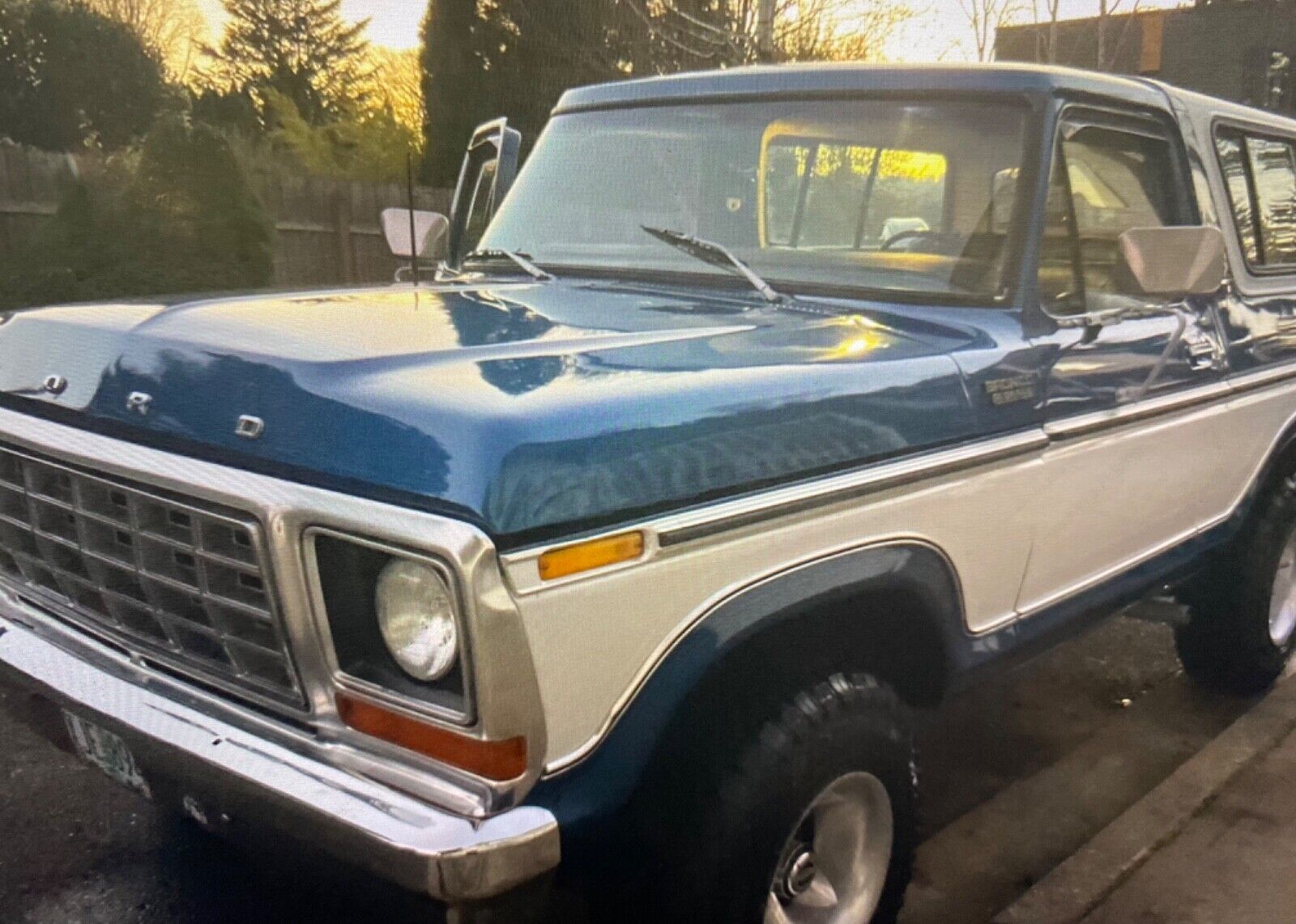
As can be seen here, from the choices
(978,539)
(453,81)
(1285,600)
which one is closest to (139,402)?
(978,539)

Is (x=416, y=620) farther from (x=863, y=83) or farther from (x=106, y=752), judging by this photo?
(x=863, y=83)

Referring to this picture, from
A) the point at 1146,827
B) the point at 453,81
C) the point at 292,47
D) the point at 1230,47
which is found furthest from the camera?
the point at 292,47

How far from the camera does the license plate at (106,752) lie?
2.21 metres

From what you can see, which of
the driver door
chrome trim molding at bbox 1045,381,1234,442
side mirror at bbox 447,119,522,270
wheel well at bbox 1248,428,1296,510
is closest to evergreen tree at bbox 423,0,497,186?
side mirror at bbox 447,119,522,270

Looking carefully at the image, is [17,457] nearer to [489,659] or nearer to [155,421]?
[155,421]

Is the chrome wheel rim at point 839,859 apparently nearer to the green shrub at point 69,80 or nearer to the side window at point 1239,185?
the side window at point 1239,185

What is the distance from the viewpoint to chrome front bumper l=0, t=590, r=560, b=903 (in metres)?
1.73

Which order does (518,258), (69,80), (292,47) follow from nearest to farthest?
(518,258) < (69,80) < (292,47)

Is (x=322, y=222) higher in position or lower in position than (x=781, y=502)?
higher

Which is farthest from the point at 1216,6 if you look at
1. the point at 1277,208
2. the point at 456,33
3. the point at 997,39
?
the point at 1277,208

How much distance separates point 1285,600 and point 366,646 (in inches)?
153

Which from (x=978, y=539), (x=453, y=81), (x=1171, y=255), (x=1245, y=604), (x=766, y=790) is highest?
(x=453, y=81)

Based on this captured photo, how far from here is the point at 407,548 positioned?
173 centimetres

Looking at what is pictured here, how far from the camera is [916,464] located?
242 cm
